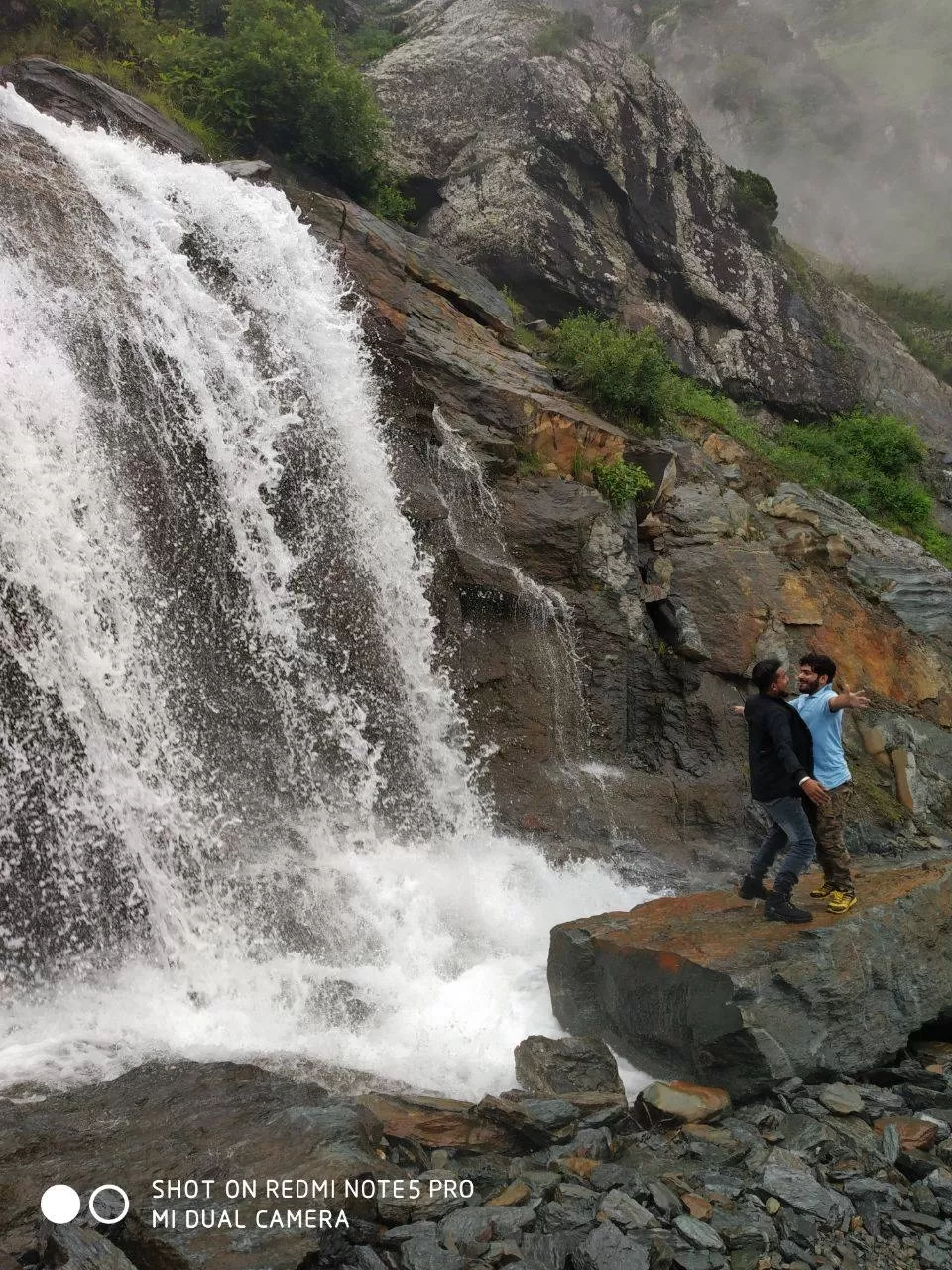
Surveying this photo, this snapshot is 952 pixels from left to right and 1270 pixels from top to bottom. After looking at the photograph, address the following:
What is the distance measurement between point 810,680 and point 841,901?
1.45 metres

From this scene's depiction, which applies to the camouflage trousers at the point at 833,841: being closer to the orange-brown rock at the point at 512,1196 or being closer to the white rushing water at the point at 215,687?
the white rushing water at the point at 215,687

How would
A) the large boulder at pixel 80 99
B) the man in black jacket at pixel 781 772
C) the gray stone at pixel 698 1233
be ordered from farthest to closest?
1. the large boulder at pixel 80 99
2. the man in black jacket at pixel 781 772
3. the gray stone at pixel 698 1233

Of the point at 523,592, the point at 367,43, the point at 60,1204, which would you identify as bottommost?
the point at 60,1204

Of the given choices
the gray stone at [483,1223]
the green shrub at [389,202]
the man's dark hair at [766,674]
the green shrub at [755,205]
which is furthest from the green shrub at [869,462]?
the gray stone at [483,1223]

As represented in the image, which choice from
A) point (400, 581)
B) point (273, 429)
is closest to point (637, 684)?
point (400, 581)

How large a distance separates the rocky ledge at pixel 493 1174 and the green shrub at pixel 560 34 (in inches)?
889

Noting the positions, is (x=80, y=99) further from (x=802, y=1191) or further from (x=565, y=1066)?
(x=802, y=1191)

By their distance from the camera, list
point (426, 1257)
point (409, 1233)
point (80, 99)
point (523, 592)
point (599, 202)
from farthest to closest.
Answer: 1. point (599, 202)
2. point (80, 99)
3. point (523, 592)
4. point (409, 1233)
5. point (426, 1257)

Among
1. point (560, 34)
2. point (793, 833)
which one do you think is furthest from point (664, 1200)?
point (560, 34)

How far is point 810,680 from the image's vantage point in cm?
567

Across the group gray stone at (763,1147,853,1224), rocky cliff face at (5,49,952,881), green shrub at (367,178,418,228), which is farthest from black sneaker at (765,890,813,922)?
green shrub at (367,178,418,228)

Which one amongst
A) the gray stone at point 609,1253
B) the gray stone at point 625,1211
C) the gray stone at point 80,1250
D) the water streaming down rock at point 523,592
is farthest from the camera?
the water streaming down rock at point 523,592

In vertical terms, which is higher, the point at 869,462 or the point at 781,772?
the point at 869,462

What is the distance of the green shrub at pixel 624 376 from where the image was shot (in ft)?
44.6
